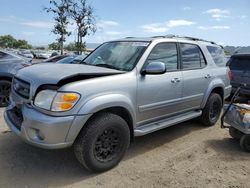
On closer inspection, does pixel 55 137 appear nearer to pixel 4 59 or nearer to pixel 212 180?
pixel 212 180

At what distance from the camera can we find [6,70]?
673 centimetres

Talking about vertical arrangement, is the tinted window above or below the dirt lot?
above

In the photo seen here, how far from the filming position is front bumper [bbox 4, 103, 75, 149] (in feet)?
9.93

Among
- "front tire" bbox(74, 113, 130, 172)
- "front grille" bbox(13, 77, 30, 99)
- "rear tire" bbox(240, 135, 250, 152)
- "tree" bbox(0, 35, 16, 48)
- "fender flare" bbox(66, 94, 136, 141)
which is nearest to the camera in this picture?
"fender flare" bbox(66, 94, 136, 141)

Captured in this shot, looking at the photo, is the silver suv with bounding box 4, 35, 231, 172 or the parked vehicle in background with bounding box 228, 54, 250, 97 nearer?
the silver suv with bounding box 4, 35, 231, 172

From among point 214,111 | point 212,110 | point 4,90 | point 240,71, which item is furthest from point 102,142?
point 240,71

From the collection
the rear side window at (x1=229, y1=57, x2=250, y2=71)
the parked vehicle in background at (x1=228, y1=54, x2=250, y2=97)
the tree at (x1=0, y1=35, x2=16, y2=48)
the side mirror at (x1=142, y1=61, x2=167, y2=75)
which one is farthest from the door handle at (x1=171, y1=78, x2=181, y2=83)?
the tree at (x1=0, y1=35, x2=16, y2=48)

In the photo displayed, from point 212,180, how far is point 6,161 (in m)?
2.83

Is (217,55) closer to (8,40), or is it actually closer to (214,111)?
(214,111)

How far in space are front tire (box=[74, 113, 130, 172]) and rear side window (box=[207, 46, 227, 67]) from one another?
2941 millimetres

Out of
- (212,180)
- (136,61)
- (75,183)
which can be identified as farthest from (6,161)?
(212,180)

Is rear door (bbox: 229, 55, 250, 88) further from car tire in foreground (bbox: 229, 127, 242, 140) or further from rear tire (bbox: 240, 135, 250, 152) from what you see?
rear tire (bbox: 240, 135, 250, 152)

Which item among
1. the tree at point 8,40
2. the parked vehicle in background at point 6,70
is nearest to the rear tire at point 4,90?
the parked vehicle in background at point 6,70

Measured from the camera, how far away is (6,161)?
3.76m
